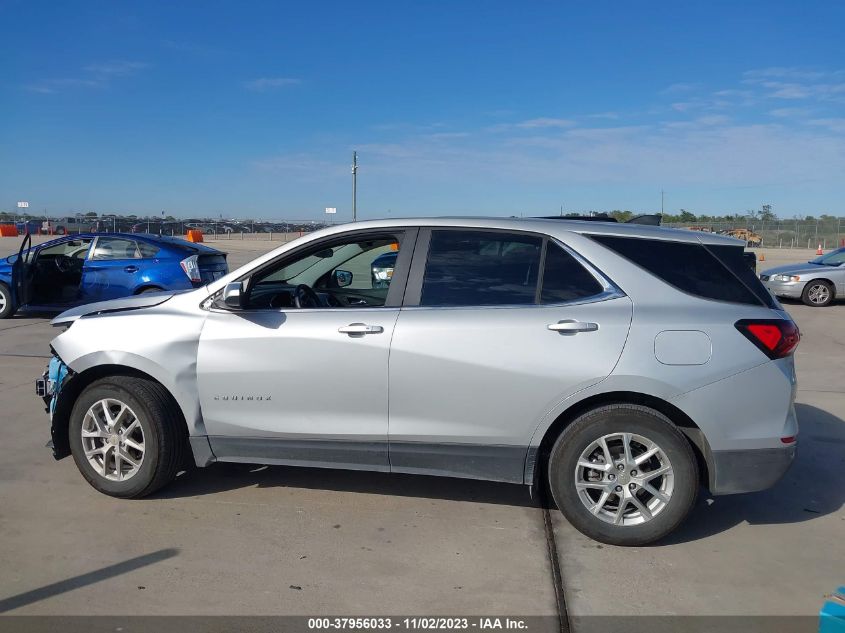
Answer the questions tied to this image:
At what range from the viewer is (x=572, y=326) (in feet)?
13.2

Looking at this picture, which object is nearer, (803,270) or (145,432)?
(145,432)

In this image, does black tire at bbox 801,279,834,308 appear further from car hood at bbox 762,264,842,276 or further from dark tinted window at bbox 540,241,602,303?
dark tinted window at bbox 540,241,602,303

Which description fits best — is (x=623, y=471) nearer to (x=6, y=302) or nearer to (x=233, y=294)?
(x=233, y=294)

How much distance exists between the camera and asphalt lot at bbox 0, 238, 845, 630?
3518 millimetres

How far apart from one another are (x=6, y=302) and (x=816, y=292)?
15.5 meters

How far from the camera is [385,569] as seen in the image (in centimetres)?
382

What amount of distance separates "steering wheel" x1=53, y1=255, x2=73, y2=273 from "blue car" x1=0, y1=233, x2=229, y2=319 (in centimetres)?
2

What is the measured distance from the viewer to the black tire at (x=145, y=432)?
449 centimetres

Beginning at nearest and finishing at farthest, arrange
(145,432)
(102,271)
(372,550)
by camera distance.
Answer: (372,550)
(145,432)
(102,271)

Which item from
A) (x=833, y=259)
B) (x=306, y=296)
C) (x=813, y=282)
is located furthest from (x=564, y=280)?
(x=833, y=259)

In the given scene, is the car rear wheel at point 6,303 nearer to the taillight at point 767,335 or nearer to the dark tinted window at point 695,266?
the dark tinted window at point 695,266

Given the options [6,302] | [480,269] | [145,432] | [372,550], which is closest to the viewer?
[372,550]

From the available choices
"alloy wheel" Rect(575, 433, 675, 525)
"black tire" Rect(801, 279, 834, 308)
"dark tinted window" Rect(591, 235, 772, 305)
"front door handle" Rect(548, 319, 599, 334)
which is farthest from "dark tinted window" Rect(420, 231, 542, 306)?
"black tire" Rect(801, 279, 834, 308)

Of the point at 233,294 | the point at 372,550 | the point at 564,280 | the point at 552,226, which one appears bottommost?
the point at 372,550
